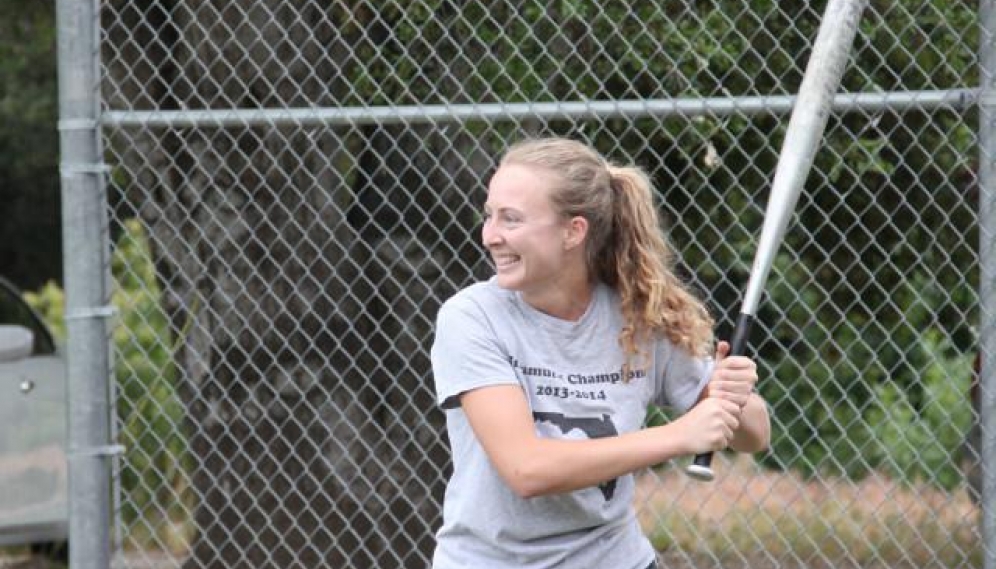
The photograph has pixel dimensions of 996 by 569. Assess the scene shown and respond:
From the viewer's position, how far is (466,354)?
287 centimetres

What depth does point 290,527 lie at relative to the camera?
5.24 metres

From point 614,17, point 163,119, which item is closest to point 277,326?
point 163,119

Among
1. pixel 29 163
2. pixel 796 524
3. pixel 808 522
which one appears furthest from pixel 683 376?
pixel 29 163

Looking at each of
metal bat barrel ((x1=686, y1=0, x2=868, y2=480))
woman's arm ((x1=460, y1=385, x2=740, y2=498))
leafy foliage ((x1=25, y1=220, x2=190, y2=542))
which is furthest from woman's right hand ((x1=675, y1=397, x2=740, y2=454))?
leafy foliage ((x1=25, y1=220, x2=190, y2=542))

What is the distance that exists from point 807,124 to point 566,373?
80 centimetres

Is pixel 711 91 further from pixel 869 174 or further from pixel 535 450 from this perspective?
pixel 535 450

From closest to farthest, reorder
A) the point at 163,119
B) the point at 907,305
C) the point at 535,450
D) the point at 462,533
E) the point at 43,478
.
A: the point at 535,450
the point at 462,533
the point at 163,119
the point at 907,305
the point at 43,478

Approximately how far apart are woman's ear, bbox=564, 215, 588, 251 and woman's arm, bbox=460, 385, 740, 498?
12.4 inches

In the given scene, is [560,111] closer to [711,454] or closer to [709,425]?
[711,454]

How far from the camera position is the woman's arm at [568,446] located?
9.08 feet

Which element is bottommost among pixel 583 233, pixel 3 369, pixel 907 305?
pixel 3 369

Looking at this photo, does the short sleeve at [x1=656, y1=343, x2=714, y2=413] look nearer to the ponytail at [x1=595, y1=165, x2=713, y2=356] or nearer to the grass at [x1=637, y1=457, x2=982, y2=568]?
the ponytail at [x1=595, y1=165, x2=713, y2=356]

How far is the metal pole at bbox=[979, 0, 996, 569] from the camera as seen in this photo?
4.04 metres

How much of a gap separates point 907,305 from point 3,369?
359 centimetres
